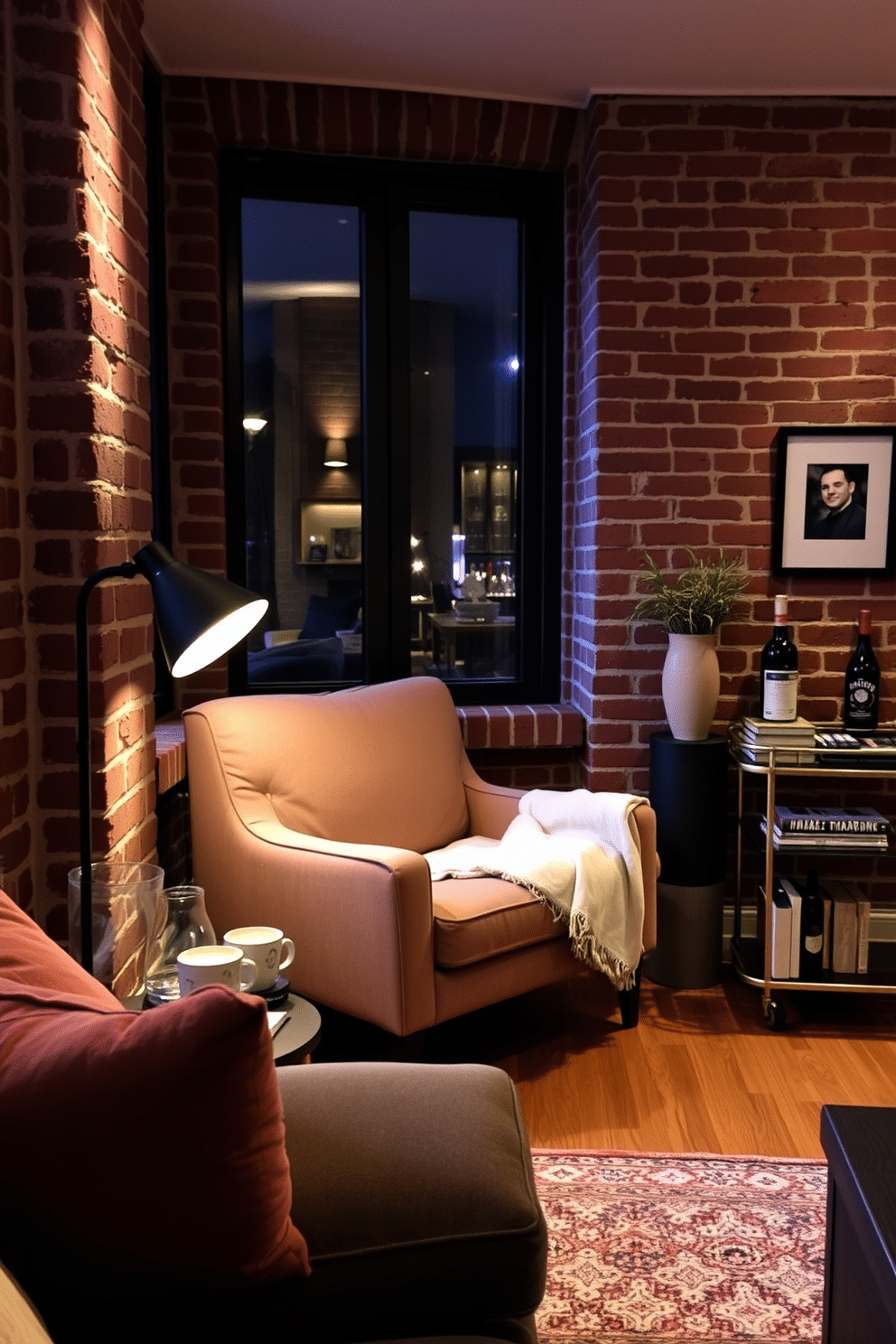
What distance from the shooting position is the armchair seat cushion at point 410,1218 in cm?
109

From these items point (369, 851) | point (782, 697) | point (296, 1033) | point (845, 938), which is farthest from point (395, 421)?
point (296, 1033)

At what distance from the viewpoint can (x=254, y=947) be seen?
1.89m

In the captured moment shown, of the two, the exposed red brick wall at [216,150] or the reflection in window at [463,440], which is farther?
the reflection in window at [463,440]

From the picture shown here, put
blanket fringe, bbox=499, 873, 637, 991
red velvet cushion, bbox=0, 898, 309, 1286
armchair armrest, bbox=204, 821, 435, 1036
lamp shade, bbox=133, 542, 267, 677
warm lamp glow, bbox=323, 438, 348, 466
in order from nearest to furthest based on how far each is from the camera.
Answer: red velvet cushion, bbox=0, 898, 309, 1286
lamp shade, bbox=133, 542, 267, 677
armchair armrest, bbox=204, 821, 435, 1036
blanket fringe, bbox=499, 873, 637, 991
warm lamp glow, bbox=323, 438, 348, 466

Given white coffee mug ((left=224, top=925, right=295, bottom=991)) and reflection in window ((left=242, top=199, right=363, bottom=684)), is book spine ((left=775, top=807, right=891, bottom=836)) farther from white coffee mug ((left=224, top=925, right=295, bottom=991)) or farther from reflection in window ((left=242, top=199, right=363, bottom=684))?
white coffee mug ((left=224, top=925, right=295, bottom=991))

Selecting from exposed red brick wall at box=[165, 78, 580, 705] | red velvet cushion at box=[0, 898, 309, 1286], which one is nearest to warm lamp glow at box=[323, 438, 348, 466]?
exposed red brick wall at box=[165, 78, 580, 705]

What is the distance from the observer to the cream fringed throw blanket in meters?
2.76

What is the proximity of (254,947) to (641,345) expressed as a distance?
90.1 inches

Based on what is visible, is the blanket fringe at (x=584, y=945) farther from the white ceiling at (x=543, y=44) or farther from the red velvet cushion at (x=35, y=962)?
the white ceiling at (x=543, y=44)

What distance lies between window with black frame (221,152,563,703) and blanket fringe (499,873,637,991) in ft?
3.76

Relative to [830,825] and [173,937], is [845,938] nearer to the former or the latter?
[830,825]

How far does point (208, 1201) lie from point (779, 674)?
2573 mm

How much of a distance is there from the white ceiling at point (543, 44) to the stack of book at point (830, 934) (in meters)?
2.33

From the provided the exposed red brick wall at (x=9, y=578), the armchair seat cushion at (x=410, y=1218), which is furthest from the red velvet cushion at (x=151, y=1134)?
the exposed red brick wall at (x=9, y=578)
